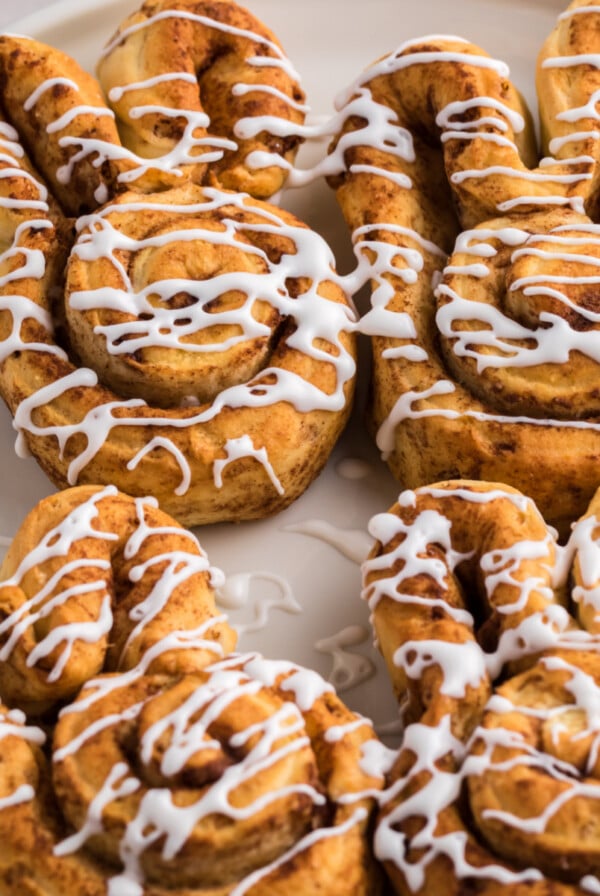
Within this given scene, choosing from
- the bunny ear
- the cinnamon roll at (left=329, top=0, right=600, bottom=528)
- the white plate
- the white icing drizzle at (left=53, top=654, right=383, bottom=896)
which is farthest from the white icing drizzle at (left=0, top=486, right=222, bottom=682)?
the cinnamon roll at (left=329, top=0, right=600, bottom=528)

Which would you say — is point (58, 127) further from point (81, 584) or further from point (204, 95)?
point (81, 584)

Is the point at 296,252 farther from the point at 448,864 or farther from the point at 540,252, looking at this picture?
the point at 448,864

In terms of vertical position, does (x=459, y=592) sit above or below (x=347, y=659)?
above

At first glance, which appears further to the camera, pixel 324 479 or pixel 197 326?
pixel 324 479

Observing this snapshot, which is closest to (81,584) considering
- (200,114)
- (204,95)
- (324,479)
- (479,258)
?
(324,479)

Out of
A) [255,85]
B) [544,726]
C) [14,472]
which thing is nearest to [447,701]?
[544,726]

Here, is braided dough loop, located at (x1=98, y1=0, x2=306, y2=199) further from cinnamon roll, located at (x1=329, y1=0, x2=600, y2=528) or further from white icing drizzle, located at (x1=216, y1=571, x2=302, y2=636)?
white icing drizzle, located at (x1=216, y1=571, x2=302, y2=636)
